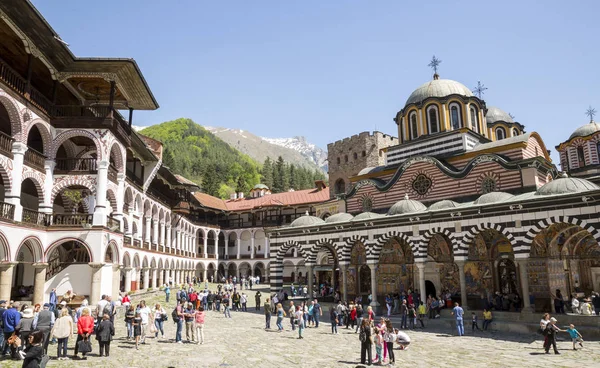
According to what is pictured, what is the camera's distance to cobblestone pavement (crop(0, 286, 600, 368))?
35.4 feet

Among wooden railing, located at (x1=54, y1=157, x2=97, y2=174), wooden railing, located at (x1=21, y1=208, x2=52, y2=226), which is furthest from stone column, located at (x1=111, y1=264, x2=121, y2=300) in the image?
wooden railing, located at (x1=54, y1=157, x2=97, y2=174)

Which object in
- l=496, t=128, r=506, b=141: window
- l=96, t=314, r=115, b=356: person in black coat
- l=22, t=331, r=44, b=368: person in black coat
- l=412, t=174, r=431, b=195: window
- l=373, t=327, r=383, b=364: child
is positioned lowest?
l=373, t=327, r=383, b=364: child

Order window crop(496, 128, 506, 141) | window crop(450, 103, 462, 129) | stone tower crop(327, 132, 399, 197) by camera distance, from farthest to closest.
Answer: stone tower crop(327, 132, 399, 197), window crop(496, 128, 506, 141), window crop(450, 103, 462, 129)

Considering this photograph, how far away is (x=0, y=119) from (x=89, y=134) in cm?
376

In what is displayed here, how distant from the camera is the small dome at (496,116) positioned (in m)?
34.8

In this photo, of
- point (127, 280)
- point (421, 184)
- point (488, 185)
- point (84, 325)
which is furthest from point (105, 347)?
point (127, 280)

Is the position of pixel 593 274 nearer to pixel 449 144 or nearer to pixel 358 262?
pixel 449 144

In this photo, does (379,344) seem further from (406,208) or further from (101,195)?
(101,195)

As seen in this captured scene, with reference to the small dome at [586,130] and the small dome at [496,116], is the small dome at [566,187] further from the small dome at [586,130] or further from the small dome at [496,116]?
the small dome at [586,130]

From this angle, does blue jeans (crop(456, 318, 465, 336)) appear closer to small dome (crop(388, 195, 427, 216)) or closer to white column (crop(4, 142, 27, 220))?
small dome (crop(388, 195, 427, 216))

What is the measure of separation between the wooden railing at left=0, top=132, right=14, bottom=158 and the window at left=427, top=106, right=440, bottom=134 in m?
21.7

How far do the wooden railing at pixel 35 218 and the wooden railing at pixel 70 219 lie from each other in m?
0.32

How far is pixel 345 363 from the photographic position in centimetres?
1105

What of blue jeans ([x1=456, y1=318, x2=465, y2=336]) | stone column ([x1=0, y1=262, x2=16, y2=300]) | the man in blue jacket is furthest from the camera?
stone column ([x1=0, y1=262, x2=16, y2=300])
